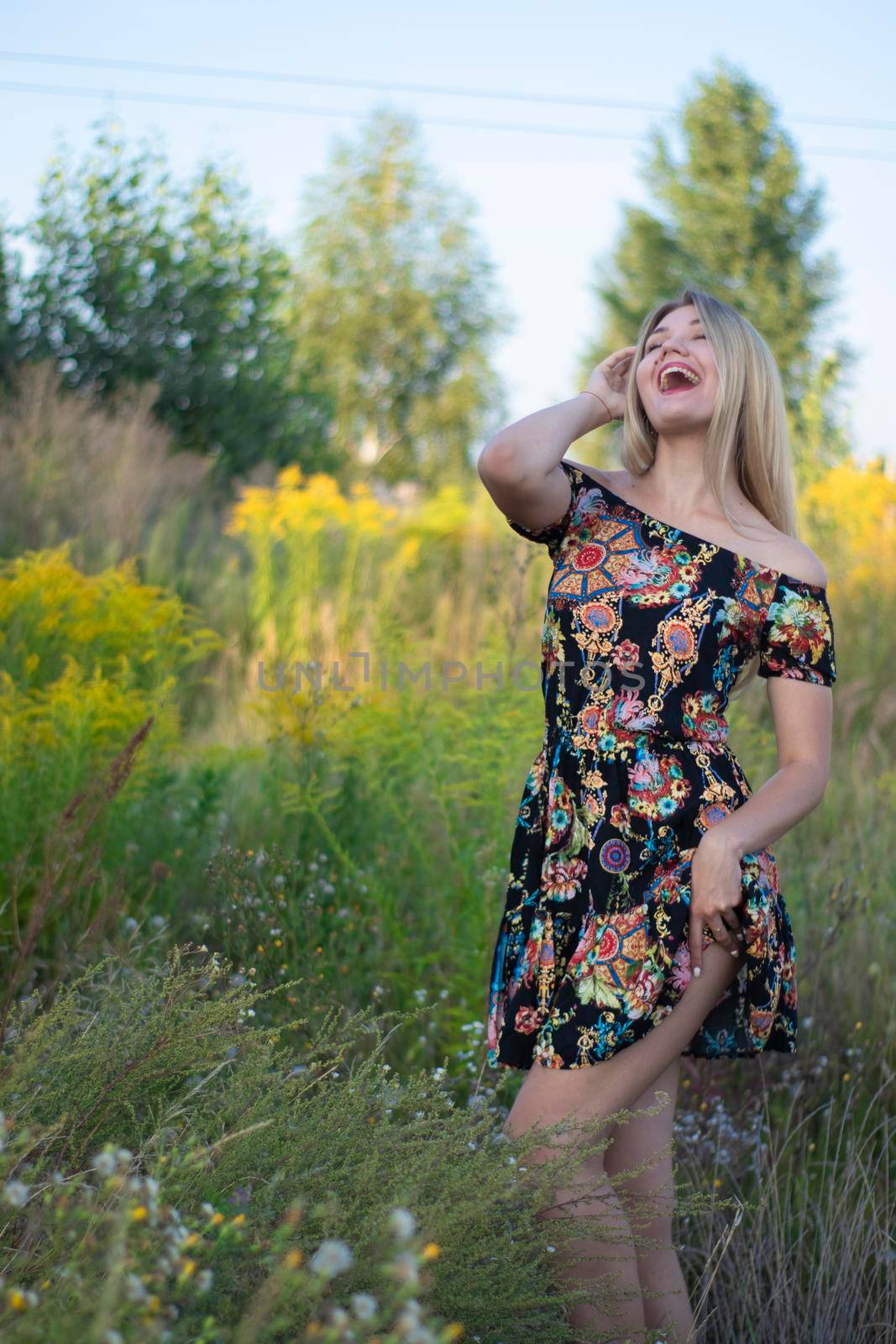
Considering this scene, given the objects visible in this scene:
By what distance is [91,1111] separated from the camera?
1.57 meters

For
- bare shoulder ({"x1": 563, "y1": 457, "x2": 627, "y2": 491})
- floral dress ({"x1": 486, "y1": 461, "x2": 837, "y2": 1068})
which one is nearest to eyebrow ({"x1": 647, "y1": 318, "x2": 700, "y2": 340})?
bare shoulder ({"x1": 563, "y1": 457, "x2": 627, "y2": 491})

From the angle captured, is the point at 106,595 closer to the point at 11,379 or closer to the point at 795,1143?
the point at 795,1143

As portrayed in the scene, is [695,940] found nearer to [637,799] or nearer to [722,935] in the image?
[722,935]

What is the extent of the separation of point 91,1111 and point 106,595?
2597 mm

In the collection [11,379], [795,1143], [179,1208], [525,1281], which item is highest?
[11,379]

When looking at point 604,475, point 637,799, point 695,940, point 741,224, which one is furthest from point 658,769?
point 741,224

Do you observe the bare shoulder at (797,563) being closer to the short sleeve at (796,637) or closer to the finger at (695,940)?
the short sleeve at (796,637)

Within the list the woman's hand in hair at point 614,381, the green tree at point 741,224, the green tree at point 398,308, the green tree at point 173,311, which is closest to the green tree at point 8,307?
the green tree at point 173,311

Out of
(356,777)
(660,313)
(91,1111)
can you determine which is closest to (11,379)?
(356,777)

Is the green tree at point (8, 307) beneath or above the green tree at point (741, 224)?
beneath

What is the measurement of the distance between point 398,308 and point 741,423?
101 feet

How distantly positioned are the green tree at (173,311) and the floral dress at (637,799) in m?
9.46

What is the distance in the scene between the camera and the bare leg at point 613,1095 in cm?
176

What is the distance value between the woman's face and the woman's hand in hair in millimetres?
63
